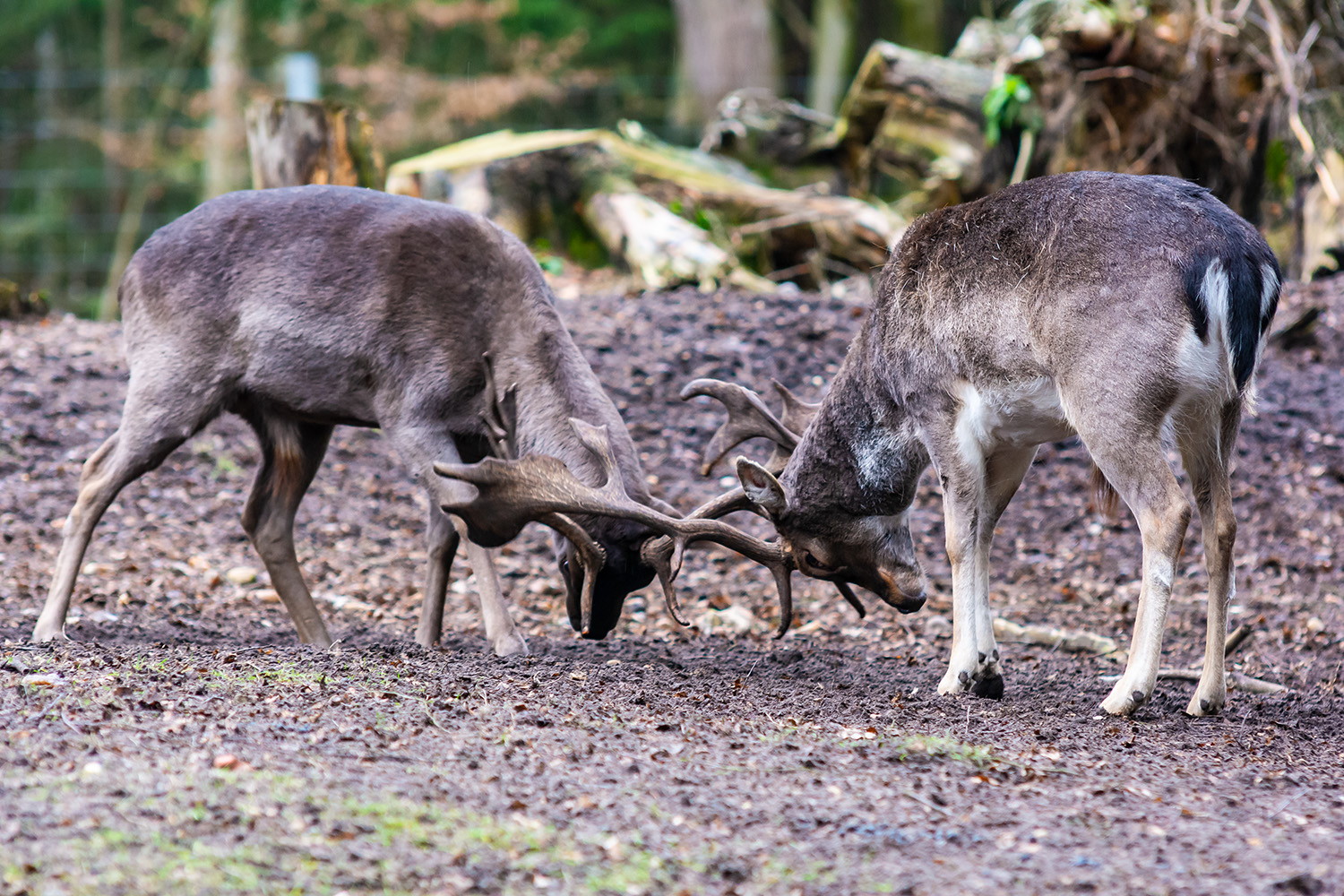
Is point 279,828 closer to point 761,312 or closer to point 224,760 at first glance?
point 224,760

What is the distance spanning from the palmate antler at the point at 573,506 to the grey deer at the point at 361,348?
204 millimetres

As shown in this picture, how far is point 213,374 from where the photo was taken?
5.64 m

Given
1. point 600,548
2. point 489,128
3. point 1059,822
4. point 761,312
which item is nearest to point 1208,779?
point 1059,822

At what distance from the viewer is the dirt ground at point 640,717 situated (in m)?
2.93

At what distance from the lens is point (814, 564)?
558 cm

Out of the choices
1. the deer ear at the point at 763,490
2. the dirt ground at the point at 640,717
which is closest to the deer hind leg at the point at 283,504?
the dirt ground at the point at 640,717

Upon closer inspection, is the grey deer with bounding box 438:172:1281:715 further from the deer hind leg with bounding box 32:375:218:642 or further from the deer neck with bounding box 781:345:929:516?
the deer hind leg with bounding box 32:375:218:642

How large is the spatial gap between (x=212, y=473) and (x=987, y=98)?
21.9 ft

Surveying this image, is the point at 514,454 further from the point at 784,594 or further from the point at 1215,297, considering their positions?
the point at 1215,297

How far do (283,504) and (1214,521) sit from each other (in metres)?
4.16

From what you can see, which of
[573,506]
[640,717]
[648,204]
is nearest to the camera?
[640,717]

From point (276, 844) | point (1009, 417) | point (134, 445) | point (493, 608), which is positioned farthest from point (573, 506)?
point (276, 844)

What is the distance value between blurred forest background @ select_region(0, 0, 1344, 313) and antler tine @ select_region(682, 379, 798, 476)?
14.1 ft

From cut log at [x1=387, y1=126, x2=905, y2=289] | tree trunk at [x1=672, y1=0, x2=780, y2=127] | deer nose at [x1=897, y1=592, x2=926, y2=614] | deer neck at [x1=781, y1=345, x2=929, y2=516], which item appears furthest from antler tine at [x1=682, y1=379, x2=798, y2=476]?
tree trunk at [x1=672, y1=0, x2=780, y2=127]
